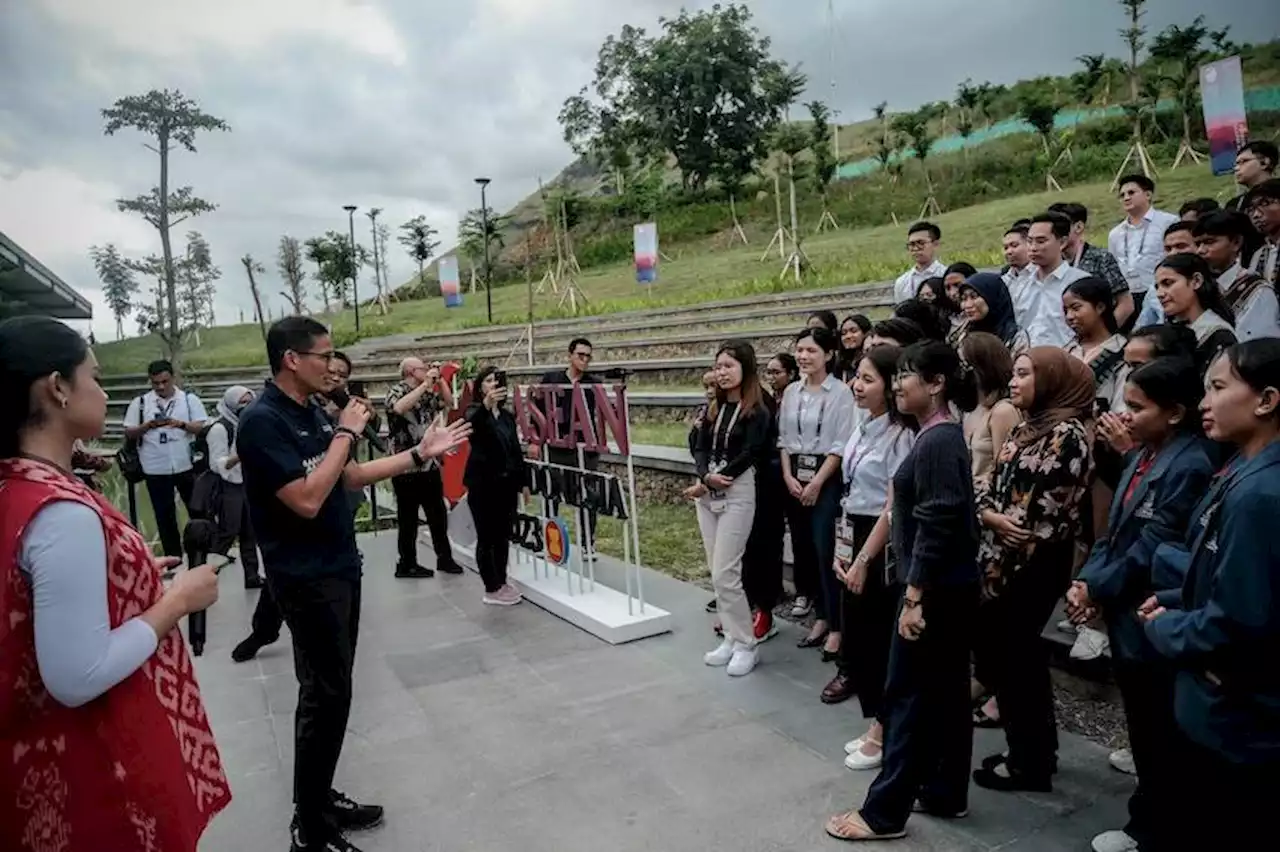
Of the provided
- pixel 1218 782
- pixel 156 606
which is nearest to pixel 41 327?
pixel 156 606

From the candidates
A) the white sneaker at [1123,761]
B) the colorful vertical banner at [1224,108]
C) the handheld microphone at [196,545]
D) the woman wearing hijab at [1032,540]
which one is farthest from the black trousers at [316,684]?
the colorful vertical banner at [1224,108]

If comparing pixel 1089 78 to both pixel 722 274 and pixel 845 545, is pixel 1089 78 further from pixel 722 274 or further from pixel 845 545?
pixel 845 545

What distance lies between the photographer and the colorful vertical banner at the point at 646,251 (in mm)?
18531

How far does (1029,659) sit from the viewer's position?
9.38 ft

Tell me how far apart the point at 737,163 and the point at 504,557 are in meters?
30.0

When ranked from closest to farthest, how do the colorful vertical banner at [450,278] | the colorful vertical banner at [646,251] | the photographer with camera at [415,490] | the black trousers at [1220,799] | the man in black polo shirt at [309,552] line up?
1. the black trousers at [1220,799]
2. the man in black polo shirt at [309,552]
3. the photographer with camera at [415,490]
4. the colorful vertical banner at [646,251]
5. the colorful vertical banner at [450,278]

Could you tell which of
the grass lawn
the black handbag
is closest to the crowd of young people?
the black handbag

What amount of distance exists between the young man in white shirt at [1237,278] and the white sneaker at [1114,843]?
197 cm

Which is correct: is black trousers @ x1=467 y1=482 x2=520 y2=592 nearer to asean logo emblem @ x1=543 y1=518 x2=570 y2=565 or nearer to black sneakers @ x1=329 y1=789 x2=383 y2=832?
asean logo emblem @ x1=543 y1=518 x2=570 y2=565

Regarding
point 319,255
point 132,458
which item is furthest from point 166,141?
point 132,458

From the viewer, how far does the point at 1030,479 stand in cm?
282

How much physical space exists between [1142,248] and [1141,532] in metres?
4.06

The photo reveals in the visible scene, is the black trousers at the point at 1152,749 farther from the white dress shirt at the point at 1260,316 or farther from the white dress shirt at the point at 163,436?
the white dress shirt at the point at 163,436

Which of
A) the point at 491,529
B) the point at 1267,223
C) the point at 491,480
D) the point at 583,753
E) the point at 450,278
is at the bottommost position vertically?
the point at 583,753
